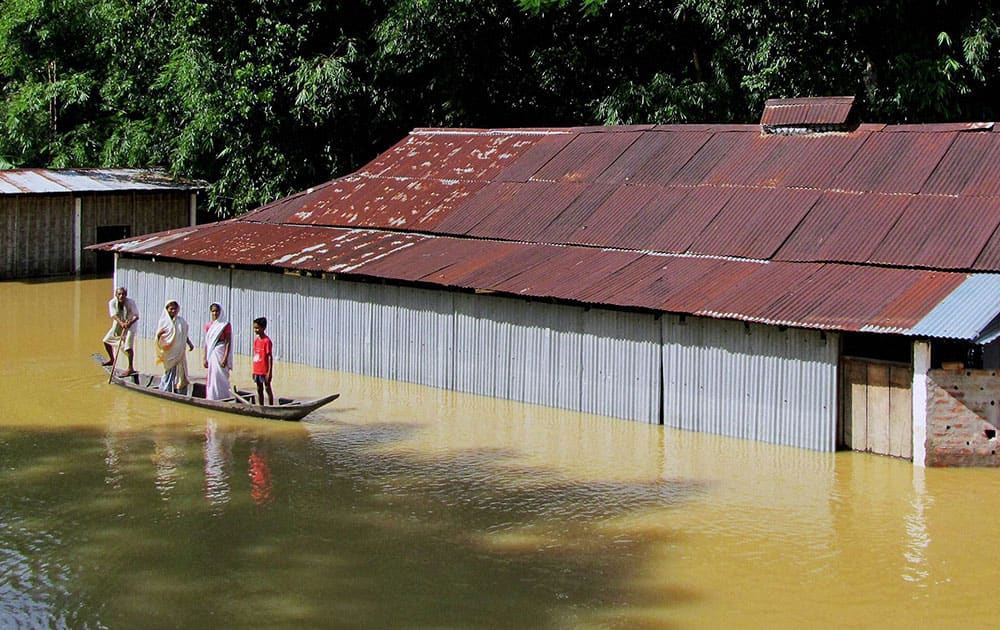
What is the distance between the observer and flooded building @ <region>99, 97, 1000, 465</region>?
15.4m

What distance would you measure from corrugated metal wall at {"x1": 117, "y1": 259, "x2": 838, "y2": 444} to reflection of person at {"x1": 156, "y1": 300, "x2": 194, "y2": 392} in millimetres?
3285

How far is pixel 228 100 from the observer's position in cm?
3158

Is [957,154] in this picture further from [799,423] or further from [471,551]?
[471,551]

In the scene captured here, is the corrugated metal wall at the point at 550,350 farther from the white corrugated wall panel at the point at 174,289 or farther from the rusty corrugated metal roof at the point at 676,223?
the rusty corrugated metal roof at the point at 676,223

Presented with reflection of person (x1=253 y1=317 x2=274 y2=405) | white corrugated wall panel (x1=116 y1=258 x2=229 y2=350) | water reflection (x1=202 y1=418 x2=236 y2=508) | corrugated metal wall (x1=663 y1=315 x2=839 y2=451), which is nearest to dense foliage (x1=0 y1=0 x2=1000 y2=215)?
white corrugated wall panel (x1=116 y1=258 x2=229 y2=350)

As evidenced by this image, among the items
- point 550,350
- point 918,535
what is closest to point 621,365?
point 550,350

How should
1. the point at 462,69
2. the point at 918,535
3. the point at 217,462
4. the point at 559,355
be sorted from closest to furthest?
1. the point at 918,535
2. the point at 217,462
3. the point at 559,355
4. the point at 462,69

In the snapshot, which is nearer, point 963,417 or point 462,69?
point 963,417

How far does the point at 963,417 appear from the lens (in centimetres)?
1478

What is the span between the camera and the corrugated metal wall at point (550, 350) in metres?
15.8

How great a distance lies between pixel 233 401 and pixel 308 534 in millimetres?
5081

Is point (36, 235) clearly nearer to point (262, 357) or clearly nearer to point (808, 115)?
point (262, 357)

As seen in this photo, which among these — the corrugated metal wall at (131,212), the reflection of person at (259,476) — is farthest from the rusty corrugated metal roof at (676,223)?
the corrugated metal wall at (131,212)

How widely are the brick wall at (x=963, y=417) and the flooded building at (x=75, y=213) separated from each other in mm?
22259
